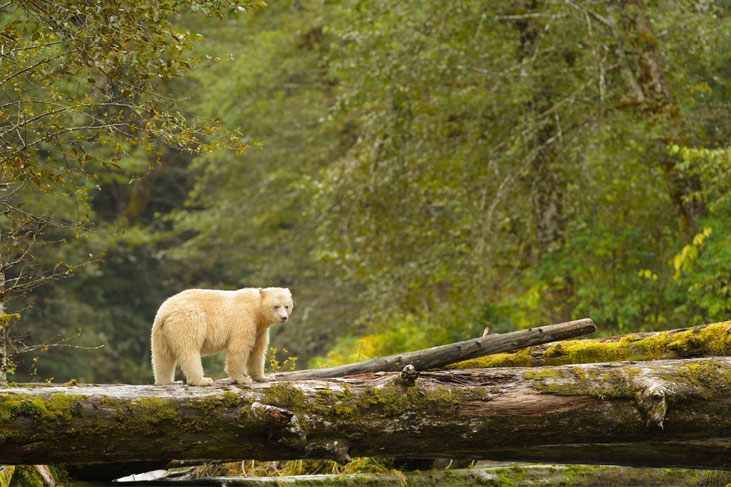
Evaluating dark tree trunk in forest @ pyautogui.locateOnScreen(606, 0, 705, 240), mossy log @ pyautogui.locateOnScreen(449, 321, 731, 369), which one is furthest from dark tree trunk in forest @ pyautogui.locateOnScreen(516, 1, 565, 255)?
mossy log @ pyautogui.locateOnScreen(449, 321, 731, 369)

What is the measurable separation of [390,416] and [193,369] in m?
1.42

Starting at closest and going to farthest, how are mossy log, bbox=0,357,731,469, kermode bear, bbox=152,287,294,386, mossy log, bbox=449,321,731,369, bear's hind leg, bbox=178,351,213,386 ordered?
1. mossy log, bbox=0,357,731,469
2. bear's hind leg, bbox=178,351,213,386
3. kermode bear, bbox=152,287,294,386
4. mossy log, bbox=449,321,731,369

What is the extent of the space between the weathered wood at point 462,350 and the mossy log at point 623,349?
209mm

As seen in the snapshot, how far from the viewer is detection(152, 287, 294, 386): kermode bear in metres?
5.91

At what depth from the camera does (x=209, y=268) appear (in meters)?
31.8

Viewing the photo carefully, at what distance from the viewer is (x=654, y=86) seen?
44.7 ft

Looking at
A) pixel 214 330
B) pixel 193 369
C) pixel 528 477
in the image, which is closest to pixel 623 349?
pixel 528 477

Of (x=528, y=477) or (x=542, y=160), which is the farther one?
(x=542, y=160)

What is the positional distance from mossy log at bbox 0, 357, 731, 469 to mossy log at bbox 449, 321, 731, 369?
687mm

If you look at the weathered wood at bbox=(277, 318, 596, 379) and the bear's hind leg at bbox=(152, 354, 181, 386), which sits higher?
the bear's hind leg at bbox=(152, 354, 181, 386)

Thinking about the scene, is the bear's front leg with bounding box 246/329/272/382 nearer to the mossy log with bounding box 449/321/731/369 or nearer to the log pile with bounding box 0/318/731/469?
the log pile with bounding box 0/318/731/469

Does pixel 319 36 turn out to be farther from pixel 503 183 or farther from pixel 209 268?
pixel 503 183

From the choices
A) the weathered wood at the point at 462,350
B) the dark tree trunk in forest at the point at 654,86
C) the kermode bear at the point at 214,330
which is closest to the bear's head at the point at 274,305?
the kermode bear at the point at 214,330

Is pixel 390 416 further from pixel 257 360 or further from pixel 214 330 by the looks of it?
pixel 214 330
